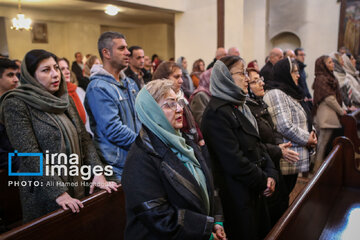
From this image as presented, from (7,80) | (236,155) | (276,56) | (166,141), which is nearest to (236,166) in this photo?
(236,155)

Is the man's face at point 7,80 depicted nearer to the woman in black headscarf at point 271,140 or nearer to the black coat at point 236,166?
the black coat at point 236,166

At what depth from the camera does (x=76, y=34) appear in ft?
40.1

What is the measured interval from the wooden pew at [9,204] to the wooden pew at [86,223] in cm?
91

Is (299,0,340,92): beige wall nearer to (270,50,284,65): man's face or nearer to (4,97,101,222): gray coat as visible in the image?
(270,50,284,65): man's face

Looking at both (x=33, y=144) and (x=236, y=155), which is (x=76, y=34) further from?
(x=236, y=155)

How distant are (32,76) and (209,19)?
6.69 meters

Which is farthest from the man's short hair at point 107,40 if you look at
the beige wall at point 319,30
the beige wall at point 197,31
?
the beige wall at point 319,30

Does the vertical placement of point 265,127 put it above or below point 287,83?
below

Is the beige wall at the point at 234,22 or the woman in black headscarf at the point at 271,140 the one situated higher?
the beige wall at the point at 234,22

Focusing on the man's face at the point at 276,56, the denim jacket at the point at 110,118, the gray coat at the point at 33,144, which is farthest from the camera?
the man's face at the point at 276,56

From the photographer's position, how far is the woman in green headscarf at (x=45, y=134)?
1.70 m

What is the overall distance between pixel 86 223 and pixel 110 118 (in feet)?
2.38

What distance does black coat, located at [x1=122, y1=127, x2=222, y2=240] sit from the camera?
4.23 ft
